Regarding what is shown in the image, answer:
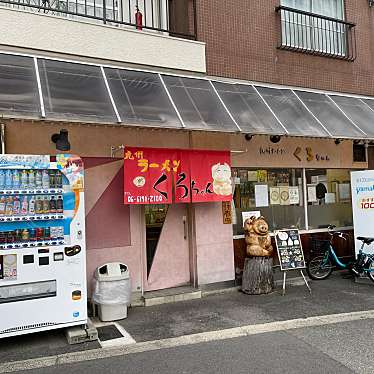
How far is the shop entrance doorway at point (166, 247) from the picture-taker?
25.1 ft

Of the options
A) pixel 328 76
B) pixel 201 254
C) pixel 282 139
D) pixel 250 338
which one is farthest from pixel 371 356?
pixel 328 76

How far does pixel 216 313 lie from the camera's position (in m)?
6.68

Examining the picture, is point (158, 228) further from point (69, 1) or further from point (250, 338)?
point (69, 1)

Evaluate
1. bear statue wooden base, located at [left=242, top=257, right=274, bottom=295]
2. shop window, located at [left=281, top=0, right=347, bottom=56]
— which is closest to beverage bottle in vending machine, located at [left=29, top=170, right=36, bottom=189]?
bear statue wooden base, located at [left=242, top=257, right=274, bottom=295]

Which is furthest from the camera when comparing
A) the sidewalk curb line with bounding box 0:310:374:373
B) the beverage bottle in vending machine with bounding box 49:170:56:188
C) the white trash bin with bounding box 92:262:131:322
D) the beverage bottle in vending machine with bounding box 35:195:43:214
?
the white trash bin with bounding box 92:262:131:322

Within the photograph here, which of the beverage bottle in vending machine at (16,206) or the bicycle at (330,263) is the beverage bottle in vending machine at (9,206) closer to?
the beverage bottle in vending machine at (16,206)

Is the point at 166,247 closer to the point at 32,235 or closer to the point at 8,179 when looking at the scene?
the point at 32,235

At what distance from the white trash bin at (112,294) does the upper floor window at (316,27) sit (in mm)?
6588

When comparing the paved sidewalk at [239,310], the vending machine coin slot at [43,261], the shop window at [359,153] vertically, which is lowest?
the paved sidewalk at [239,310]

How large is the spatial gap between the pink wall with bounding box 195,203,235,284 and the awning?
2.11 metres

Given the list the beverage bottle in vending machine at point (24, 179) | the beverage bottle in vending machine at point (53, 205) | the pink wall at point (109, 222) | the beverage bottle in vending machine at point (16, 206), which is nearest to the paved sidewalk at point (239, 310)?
the pink wall at point (109, 222)

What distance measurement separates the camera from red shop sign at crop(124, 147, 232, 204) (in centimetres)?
697

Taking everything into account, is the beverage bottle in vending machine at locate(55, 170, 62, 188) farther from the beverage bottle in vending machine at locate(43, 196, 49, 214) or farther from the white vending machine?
the beverage bottle in vending machine at locate(43, 196, 49, 214)

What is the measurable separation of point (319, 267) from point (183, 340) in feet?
15.6
